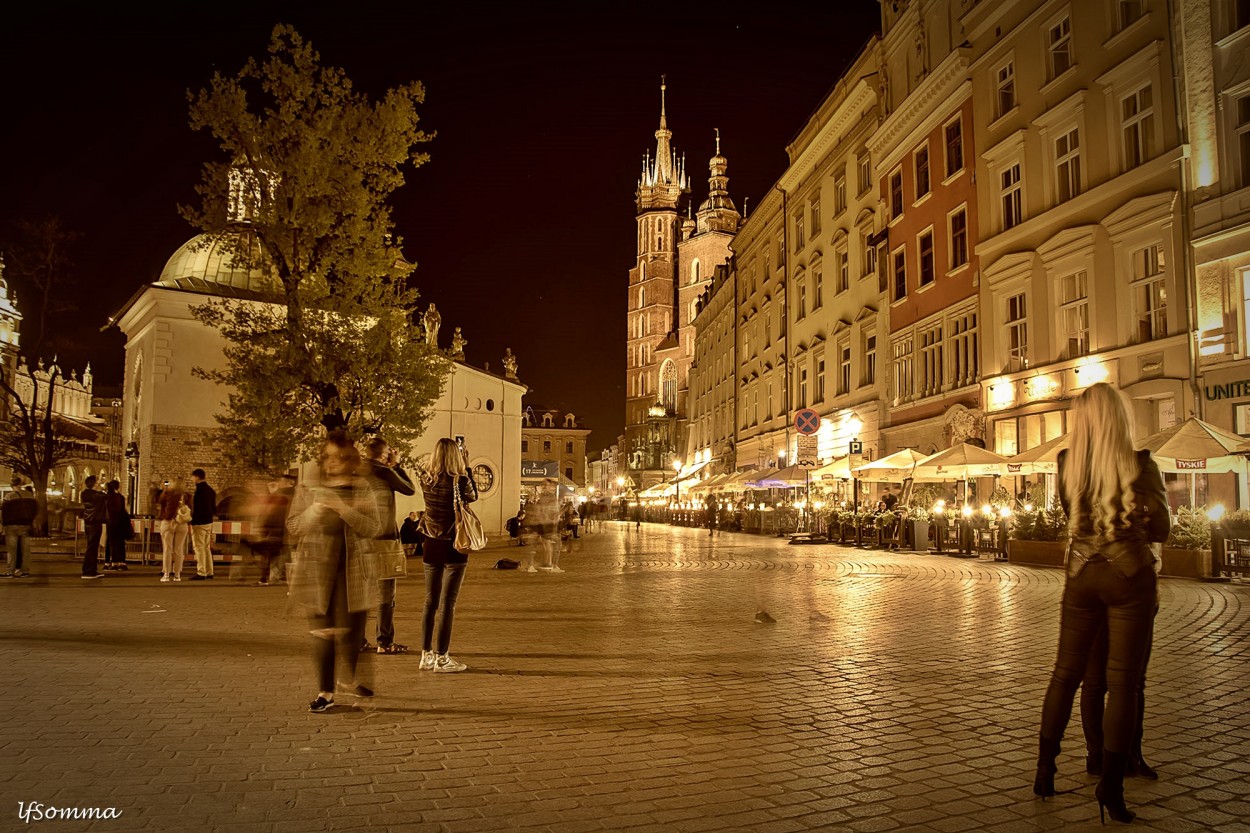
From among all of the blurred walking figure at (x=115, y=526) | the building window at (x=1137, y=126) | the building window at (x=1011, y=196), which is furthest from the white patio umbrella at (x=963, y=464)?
the blurred walking figure at (x=115, y=526)

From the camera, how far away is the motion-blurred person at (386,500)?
23.2 feet

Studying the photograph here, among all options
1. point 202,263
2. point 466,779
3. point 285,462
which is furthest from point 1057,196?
point 202,263

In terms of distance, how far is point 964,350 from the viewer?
29.0 meters

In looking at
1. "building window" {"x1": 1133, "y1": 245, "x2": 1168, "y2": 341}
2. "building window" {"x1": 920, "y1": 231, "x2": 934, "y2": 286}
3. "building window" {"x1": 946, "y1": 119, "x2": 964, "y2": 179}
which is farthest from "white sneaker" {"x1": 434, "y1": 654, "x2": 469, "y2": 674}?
"building window" {"x1": 920, "y1": 231, "x2": 934, "y2": 286}

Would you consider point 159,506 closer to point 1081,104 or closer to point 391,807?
point 391,807

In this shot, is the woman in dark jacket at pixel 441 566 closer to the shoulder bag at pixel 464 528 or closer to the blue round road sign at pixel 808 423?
the shoulder bag at pixel 464 528

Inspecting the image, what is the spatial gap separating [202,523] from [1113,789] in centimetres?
1638

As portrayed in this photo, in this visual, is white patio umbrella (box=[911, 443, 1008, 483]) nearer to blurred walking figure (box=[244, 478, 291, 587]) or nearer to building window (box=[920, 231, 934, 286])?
building window (box=[920, 231, 934, 286])

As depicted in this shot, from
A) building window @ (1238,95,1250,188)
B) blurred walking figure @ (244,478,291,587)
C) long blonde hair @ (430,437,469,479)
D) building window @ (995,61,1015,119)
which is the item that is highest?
building window @ (995,61,1015,119)

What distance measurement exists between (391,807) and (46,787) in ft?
5.86

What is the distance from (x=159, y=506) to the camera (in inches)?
678

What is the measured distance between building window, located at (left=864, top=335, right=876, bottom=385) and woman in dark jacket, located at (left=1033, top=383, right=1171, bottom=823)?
3197 cm

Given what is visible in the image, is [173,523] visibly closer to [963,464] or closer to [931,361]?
[963,464]

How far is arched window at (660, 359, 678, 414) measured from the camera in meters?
131
